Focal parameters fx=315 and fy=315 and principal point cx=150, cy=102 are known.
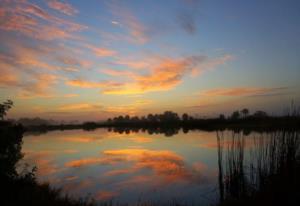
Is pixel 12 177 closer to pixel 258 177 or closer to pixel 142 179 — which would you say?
pixel 258 177

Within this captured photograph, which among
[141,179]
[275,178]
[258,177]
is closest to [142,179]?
[141,179]

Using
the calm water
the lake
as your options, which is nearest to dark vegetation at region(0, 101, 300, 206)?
the lake

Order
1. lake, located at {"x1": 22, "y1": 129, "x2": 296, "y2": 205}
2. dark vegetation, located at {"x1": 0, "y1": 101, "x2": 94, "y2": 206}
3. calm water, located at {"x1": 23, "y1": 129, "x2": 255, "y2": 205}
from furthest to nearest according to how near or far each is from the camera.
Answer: calm water, located at {"x1": 23, "y1": 129, "x2": 255, "y2": 205} < lake, located at {"x1": 22, "y1": 129, "x2": 296, "y2": 205} < dark vegetation, located at {"x1": 0, "y1": 101, "x2": 94, "y2": 206}

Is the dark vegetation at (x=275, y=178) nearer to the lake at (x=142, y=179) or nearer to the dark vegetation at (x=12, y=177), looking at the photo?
the lake at (x=142, y=179)

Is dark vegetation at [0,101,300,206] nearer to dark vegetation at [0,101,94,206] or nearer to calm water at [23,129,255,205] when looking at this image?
dark vegetation at [0,101,94,206]

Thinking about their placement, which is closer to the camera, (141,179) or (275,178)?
(275,178)

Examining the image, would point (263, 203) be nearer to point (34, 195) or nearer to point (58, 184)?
point (34, 195)

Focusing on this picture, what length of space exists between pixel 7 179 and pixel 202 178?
766cm

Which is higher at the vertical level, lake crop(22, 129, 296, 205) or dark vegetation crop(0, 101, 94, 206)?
dark vegetation crop(0, 101, 94, 206)

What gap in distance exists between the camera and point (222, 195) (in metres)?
8.68

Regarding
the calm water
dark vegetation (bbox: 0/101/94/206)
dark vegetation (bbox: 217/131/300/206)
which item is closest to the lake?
the calm water

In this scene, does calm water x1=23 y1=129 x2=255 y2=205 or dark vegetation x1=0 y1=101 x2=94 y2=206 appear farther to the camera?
calm water x1=23 y1=129 x2=255 y2=205

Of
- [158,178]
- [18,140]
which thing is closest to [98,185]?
[158,178]

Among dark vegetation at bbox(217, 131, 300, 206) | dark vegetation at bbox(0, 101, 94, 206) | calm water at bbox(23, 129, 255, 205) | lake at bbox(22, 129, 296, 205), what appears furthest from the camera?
calm water at bbox(23, 129, 255, 205)
